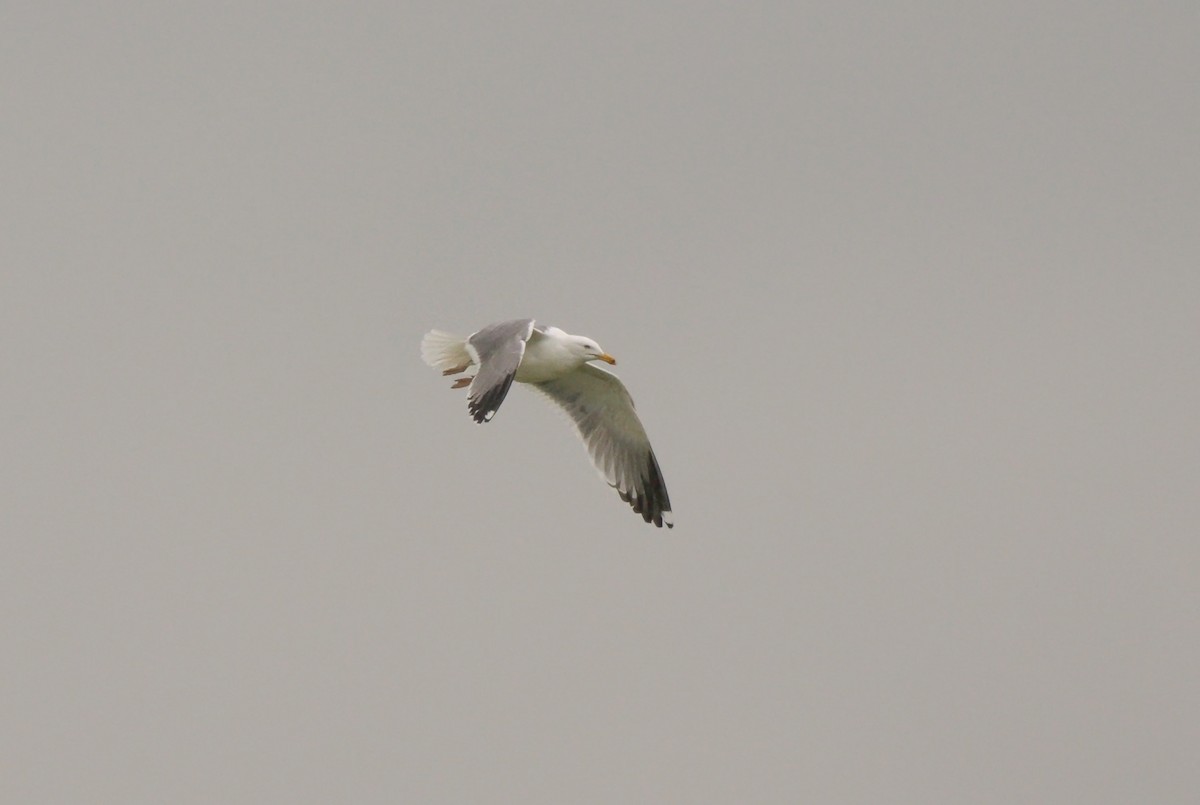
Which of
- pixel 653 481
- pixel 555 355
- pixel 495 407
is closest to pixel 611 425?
pixel 653 481

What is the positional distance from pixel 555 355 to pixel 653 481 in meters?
1.73

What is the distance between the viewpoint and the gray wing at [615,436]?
11.9 m

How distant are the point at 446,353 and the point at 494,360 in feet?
3.36

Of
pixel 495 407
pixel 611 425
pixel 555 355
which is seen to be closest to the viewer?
pixel 495 407

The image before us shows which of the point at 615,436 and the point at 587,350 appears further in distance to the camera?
the point at 615,436

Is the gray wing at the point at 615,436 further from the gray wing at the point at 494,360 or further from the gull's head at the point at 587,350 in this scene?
the gray wing at the point at 494,360

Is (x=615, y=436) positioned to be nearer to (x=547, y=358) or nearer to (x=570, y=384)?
(x=570, y=384)

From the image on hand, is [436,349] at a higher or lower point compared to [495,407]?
higher

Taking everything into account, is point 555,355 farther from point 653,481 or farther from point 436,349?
point 653,481

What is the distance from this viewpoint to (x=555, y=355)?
1092cm

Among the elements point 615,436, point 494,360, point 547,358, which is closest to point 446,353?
point 547,358

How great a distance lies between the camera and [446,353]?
10938mm

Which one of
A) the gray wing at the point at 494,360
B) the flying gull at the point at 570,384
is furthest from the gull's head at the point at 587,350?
the gray wing at the point at 494,360

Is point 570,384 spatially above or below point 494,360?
above
